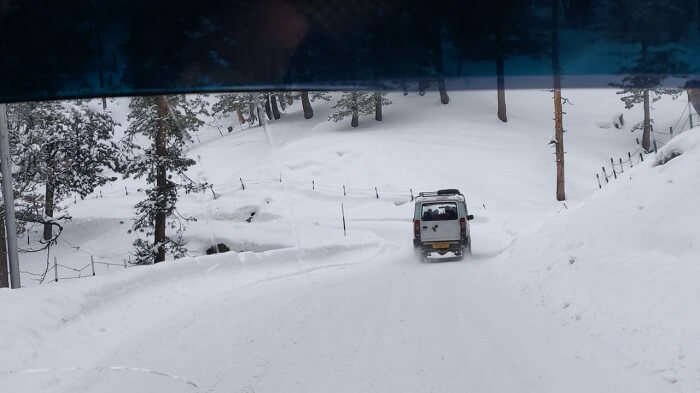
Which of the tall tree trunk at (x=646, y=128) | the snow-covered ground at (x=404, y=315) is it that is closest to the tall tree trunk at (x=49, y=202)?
the snow-covered ground at (x=404, y=315)

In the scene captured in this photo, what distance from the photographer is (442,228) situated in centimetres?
1983

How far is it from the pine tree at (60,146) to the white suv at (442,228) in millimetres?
13639

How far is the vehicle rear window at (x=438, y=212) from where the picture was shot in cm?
2022

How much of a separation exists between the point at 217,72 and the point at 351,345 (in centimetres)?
542

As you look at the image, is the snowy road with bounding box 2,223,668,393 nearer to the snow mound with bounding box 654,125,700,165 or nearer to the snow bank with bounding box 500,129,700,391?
the snow bank with bounding box 500,129,700,391

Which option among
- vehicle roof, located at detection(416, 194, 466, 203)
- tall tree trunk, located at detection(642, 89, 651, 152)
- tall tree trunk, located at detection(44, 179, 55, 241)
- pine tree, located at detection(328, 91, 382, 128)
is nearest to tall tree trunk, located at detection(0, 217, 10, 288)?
tall tree trunk, located at detection(44, 179, 55, 241)

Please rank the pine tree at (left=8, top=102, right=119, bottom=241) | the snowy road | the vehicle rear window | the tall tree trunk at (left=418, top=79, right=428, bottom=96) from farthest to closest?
the pine tree at (left=8, top=102, right=119, bottom=241) → the vehicle rear window → the snowy road → the tall tree trunk at (left=418, top=79, right=428, bottom=96)

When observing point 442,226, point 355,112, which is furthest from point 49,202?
point 355,112

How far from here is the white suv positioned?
19766mm

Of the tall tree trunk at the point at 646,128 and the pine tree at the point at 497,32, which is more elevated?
the tall tree trunk at the point at 646,128

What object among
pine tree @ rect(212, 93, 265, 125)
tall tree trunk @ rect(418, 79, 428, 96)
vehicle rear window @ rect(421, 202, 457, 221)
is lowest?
vehicle rear window @ rect(421, 202, 457, 221)

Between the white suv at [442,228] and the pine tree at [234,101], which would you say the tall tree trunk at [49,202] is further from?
the pine tree at [234,101]

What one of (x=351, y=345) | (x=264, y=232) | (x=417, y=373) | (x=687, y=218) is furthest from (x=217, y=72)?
(x=264, y=232)

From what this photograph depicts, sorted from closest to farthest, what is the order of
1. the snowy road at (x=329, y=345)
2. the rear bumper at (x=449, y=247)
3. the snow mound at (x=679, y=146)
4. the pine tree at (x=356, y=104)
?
1. the snowy road at (x=329, y=345)
2. the snow mound at (x=679, y=146)
3. the rear bumper at (x=449, y=247)
4. the pine tree at (x=356, y=104)
